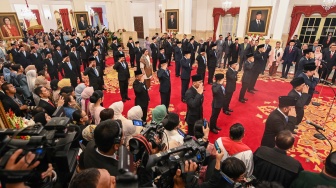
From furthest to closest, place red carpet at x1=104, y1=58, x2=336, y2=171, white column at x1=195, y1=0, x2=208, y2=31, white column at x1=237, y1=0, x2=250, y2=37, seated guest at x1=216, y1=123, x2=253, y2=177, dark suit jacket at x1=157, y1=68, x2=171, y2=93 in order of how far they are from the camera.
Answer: white column at x1=195, y1=0, x2=208, y2=31 → white column at x1=237, y1=0, x2=250, y2=37 → dark suit jacket at x1=157, y1=68, x2=171, y2=93 → red carpet at x1=104, y1=58, x2=336, y2=171 → seated guest at x1=216, y1=123, x2=253, y2=177

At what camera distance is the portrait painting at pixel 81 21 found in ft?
43.3

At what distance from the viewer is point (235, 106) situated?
6277mm

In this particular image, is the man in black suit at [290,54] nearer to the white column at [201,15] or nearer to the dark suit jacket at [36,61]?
the white column at [201,15]

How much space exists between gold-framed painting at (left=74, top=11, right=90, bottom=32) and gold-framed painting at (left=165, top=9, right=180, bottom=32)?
5.65 m

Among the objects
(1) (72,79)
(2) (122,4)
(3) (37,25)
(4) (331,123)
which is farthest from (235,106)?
(3) (37,25)

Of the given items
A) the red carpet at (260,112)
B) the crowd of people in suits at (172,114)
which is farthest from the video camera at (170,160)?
the red carpet at (260,112)

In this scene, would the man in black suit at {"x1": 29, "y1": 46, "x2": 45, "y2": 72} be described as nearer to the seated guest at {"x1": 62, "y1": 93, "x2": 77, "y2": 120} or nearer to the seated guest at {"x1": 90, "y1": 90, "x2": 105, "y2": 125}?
Result: the seated guest at {"x1": 62, "y1": 93, "x2": 77, "y2": 120}

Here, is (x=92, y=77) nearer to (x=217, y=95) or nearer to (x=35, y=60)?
(x=35, y=60)

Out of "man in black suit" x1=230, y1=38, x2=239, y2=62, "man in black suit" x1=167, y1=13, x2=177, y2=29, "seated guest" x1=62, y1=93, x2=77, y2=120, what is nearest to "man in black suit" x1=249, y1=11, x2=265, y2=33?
"man in black suit" x1=230, y1=38, x2=239, y2=62

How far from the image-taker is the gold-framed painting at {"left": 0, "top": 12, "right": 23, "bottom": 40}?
357 inches

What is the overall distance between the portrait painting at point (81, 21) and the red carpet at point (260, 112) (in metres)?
6.69

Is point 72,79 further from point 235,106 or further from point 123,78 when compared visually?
point 235,106

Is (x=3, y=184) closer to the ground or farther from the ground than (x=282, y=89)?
farther from the ground

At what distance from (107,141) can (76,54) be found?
756 cm
